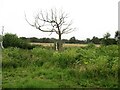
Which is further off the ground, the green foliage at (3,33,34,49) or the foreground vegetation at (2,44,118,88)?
the green foliage at (3,33,34,49)

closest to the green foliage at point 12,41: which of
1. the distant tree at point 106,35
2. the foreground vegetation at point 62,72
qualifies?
the distant tree at point 106,35

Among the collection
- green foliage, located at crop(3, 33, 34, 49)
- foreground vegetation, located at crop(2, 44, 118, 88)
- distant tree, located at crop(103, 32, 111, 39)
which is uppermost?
distant tree, located at crop(103, 32, 111, 39)

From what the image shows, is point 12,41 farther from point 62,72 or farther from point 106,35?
point 62,72

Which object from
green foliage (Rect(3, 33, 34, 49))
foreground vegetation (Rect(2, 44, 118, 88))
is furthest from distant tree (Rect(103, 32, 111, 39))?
foreground vegetation (Rect(2, 44, 118, 88))

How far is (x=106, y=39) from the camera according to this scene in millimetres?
25578

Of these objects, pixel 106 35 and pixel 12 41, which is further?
pixel 106 35

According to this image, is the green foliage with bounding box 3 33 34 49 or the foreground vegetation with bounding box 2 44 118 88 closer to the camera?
the foreground vegetation with bounding box 2 44 118 88

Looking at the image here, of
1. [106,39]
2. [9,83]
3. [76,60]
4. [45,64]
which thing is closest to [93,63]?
[76,60]

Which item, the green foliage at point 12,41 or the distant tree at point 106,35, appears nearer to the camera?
the green foliage at point 12,41

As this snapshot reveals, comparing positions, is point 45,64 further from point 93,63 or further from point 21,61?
point 93,63

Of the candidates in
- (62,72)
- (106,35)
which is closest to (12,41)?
(106,35)

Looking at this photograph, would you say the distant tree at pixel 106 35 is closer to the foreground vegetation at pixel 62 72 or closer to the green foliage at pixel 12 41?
the green foliage at pixel 12 41

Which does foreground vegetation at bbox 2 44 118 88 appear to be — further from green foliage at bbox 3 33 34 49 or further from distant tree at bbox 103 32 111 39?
distant tree at bbox 103 32 111 39

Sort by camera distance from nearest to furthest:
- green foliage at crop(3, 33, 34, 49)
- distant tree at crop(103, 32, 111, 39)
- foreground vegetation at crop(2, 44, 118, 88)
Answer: foreground vegetation at crop(2, 44, 118, 88) < green foliage at crop(3, 33, 34, 49) < distant tree at crop(103, 32, 111, 39)
